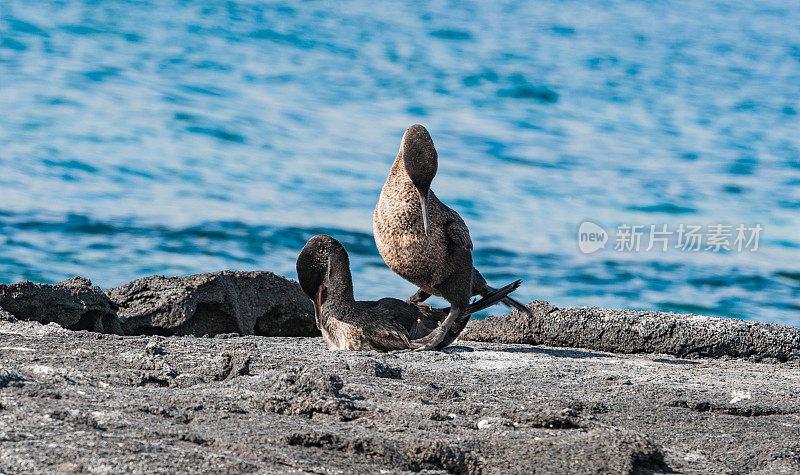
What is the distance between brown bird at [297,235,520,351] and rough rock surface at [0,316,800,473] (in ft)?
1.73

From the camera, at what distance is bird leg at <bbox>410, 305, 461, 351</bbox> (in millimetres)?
5750

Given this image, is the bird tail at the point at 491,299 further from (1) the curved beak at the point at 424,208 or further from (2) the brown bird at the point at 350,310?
(1) the curved beak at the point at 424,208

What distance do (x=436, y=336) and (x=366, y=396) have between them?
2.04 metres

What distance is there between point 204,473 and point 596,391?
2.44m

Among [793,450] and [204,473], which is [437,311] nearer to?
[793,450]

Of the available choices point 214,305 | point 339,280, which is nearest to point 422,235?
point 339,280

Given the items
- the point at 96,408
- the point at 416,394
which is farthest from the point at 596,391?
the point at 96,408

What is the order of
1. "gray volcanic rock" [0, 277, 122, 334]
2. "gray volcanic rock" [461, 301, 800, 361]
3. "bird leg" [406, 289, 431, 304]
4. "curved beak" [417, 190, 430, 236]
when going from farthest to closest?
1. "bird leg" [406, 289, 431, 304]
2. "gray volcanic rock" [461, 301, 800, 361]
3. "gray volcanic rock" [0, 277, 122, 334]
4. "curved beak" [417, 190, 430, 236]

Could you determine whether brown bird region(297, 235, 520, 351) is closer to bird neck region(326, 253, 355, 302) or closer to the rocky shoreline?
bird neck region(326, 253, 355, 302)

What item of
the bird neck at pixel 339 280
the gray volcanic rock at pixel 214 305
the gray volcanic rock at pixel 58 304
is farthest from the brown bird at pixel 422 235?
the gray volcanic rock at pixel 58 304

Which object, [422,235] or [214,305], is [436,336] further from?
[214,305]

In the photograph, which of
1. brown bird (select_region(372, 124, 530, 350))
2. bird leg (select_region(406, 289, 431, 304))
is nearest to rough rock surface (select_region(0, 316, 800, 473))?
brown bird (select_region(372, 124, 530, 350))

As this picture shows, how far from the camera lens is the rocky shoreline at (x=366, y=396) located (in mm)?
2955

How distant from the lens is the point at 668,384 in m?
4.77
